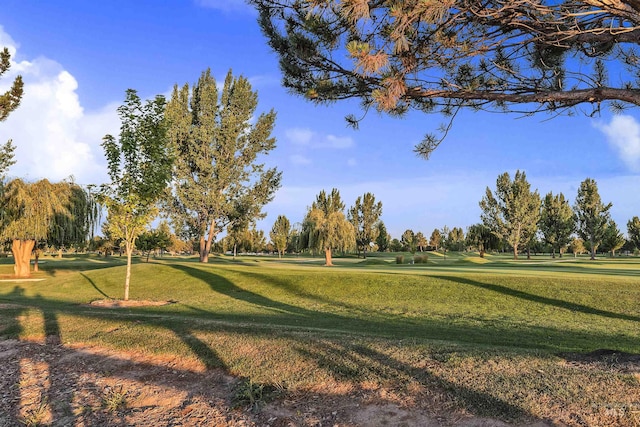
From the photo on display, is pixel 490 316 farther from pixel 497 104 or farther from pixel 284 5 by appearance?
pixel 284 5

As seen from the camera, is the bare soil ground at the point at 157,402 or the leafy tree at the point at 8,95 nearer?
the bare soil ground at the point at 157,402

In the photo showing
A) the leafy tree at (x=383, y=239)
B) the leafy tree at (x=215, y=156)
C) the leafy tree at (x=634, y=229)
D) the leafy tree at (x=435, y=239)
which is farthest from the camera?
the leafy tree at (x=435, y=239)

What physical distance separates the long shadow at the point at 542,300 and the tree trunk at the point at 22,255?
26628 millimetres

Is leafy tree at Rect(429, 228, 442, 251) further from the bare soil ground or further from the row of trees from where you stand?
the bare soil ground

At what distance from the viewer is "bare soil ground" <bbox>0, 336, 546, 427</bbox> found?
167 inches

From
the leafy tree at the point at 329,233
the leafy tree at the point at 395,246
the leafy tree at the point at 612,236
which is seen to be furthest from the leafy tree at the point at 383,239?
the leafy tree at the point at 329,233

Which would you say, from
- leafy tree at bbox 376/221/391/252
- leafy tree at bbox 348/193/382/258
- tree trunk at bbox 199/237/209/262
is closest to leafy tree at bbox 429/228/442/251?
leafy tree at bbox 376/221/391/252

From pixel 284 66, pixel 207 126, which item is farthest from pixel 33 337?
pixel 207 126

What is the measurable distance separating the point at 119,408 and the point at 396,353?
3680mm

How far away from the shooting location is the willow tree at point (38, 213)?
2508 cm

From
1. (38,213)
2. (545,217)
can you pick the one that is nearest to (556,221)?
(545,217)

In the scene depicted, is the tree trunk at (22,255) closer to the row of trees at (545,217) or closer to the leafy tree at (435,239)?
the row of trees at (545,217)

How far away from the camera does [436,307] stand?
1339 centimetres

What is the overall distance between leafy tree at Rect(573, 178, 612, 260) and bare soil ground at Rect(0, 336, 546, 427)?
6559 cm
